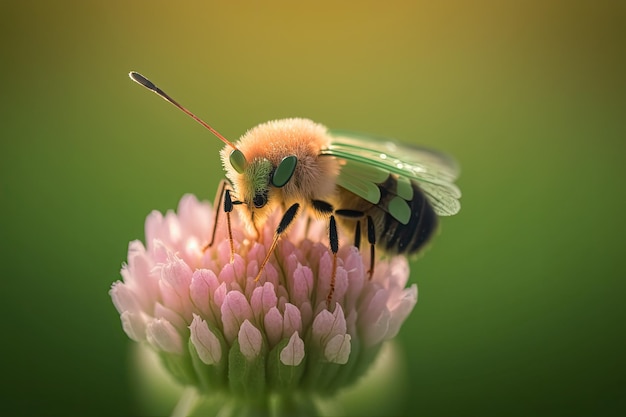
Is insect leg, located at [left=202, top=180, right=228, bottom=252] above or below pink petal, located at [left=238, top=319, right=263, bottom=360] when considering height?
above

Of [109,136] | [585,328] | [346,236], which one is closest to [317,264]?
[346,236]

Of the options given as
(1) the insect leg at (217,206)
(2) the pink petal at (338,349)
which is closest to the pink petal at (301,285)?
(2) the pink petal at (338,349)

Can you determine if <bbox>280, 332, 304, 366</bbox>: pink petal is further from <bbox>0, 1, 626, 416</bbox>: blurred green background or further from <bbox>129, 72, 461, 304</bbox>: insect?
<bbox>0, 1, 626, 416</bbox>: blurred green background

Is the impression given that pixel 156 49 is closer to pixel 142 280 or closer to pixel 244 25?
pixel 244 25

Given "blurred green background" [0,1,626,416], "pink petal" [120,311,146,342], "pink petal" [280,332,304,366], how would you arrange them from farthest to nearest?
"blurred green background" [0,1,626,416] < "pink petal" [120,311,146,342] < "pink petal" [280,332,304,366]

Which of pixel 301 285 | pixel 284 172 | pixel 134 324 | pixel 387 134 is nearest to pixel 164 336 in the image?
pixel 134 324

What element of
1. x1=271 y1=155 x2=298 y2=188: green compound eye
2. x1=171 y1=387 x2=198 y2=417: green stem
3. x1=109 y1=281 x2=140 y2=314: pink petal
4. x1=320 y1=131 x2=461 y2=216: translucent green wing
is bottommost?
x1=171 y1=387 x2=198 y2=417: green stem

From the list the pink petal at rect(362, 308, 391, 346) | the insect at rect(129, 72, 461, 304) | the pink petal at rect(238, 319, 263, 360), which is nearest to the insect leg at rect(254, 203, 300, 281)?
the insect at rect(129, 72, 461, 304)

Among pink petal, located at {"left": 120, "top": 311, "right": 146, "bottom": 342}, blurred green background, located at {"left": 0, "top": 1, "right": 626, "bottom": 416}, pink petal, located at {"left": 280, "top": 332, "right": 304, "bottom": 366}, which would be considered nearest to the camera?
pink petal, located at {"left": 280, "top": 332, "right": 304, "bottom": 366}
